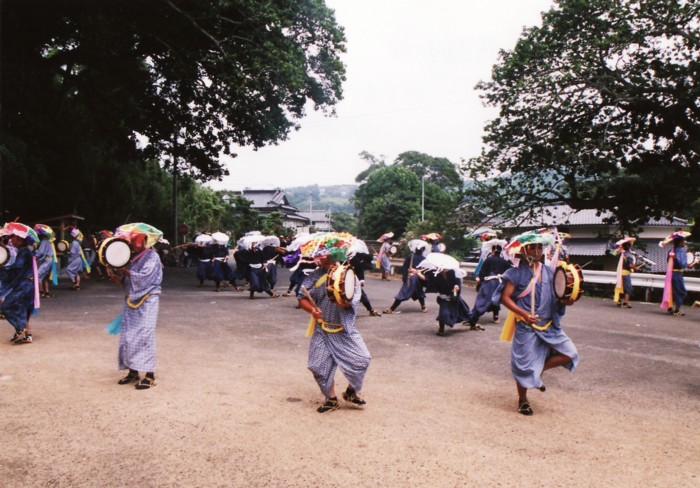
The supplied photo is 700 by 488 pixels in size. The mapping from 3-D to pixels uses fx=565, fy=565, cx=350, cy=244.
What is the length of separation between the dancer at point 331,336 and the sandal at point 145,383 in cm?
205

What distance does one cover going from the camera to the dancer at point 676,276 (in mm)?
13242

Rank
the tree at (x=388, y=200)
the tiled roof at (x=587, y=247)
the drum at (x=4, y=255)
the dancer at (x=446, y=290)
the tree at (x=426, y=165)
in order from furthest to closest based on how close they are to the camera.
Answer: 1. the tree at (x=426, y=165)
2. the tree at (x=388, y=200)
3. the tiled roof at (x=587, y=247)
4. the dancer at (x=446, y=290)
5. the drum at (x=4, y=255)

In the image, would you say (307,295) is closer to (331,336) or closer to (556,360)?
(331,336)

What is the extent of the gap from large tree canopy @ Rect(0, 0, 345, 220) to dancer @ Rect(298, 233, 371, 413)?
1289 cm

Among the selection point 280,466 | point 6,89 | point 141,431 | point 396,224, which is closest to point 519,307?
point 280,466

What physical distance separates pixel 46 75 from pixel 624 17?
63.8ft

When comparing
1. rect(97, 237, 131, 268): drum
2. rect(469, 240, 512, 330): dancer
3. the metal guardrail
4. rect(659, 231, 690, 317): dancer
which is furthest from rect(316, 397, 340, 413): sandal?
the metal guardrail

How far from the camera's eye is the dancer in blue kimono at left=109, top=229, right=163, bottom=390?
657 centimetres

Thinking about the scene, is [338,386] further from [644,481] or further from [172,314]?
[172,314]

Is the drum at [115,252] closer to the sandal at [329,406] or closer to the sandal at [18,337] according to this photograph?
the sandal at [329,406]

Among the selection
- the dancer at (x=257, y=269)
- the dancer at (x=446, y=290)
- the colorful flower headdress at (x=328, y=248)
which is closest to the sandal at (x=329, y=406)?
the colorful flower headdress at (x=328, y=248)

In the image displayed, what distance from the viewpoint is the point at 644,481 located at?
414cm

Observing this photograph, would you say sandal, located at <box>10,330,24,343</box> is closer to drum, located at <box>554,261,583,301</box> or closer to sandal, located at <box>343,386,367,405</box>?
sandal, located at <box>343,386,367,405</box>

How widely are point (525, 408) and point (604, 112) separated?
1733cm
